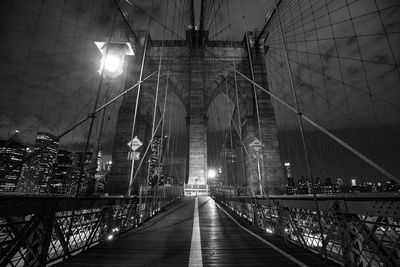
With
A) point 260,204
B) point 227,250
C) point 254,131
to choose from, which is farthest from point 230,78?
point 227,250

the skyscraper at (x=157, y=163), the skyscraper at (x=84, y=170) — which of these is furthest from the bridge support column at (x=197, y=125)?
the skyscraper at (x=84, y=170)

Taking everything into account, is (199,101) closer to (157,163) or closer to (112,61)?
(112,61)

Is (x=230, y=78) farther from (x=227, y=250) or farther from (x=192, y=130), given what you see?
(x=227, y=250)

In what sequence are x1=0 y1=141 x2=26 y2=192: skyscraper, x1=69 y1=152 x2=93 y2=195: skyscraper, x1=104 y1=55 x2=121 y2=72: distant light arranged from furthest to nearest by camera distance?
1. x1=104 y1=55 x2=121 y2=72: distant light
2. x1=69 y1=152 x2=93 y2=195: skyscraper
3. x1=0 y1=141 x2=26 y2=192: skyscraper

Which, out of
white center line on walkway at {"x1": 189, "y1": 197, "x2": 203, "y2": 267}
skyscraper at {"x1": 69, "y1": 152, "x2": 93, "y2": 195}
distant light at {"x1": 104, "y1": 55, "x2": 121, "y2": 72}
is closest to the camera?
white center line on walkway at {"x1": 189, "y1": 197, "x2": 203, "y2": 267}

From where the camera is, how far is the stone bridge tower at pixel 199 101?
17.4m

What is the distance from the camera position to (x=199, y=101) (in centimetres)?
2067

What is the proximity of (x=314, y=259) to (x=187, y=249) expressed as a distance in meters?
2.19

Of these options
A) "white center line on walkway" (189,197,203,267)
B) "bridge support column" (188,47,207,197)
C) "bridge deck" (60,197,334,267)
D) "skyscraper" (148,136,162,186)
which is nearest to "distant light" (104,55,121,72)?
"skyscraper" (148,136,162,186)

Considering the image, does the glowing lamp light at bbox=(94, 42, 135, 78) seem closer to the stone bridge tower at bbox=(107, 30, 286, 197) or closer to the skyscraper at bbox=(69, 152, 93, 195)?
the skyscraper at bbox=(69, 152, 93, 195)

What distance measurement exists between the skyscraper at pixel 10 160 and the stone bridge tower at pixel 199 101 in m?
7.56

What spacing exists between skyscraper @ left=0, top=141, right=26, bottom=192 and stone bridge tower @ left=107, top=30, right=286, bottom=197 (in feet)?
24.8

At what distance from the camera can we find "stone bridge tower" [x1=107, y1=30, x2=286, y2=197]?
17.4m

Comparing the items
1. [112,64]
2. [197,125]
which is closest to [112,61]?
[112,64]
